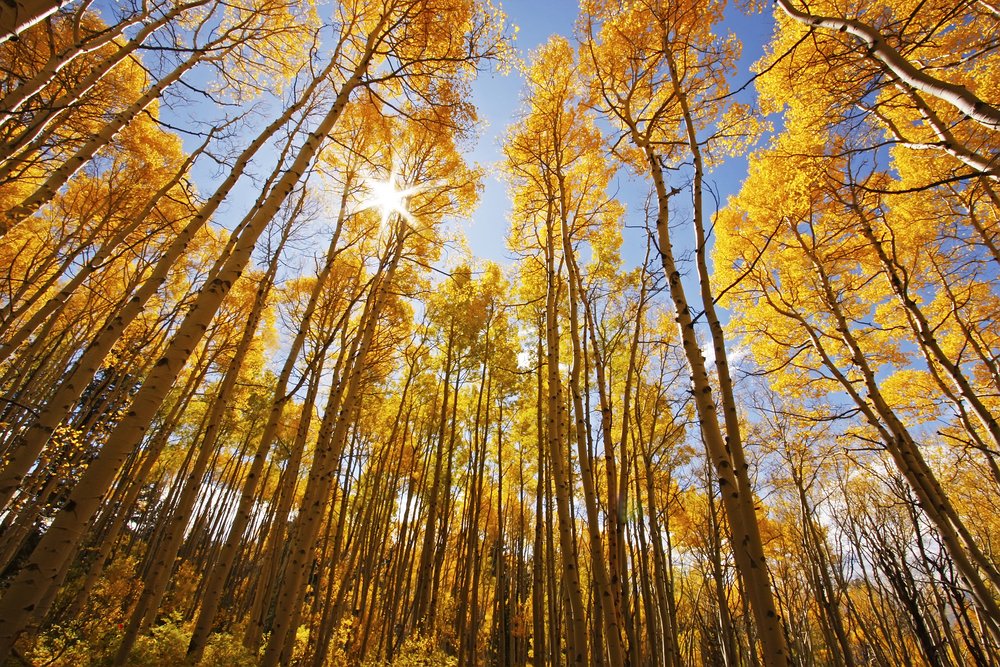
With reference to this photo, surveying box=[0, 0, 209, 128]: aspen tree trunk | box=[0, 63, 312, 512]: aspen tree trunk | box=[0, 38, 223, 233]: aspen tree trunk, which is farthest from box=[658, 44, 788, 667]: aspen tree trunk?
box=[0, 38, 223, 233]: aspen tree trunk

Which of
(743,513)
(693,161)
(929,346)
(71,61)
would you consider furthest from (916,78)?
(71,61)

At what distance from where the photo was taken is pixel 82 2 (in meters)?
3.29

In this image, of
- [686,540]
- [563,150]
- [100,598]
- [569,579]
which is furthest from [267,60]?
[686,540]

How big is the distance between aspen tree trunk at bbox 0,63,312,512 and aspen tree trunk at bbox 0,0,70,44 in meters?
2.54

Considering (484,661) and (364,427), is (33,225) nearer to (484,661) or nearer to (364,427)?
(364,427)

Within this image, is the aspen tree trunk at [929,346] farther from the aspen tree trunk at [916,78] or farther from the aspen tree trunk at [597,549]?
the aspen tree trunk at [597,549]

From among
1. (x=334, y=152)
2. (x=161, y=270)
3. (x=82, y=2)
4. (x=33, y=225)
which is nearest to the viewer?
(x=82, y=2)

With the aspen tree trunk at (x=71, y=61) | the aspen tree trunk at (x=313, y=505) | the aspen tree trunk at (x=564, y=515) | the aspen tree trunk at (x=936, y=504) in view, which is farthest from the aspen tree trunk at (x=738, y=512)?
the aspen tree trunk at (x=71, y=61)

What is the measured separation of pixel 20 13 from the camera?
7.07 feet

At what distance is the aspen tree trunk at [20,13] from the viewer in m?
2.11

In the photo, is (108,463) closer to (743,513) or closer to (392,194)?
(743,513)

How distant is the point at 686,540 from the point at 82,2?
15.2 metres

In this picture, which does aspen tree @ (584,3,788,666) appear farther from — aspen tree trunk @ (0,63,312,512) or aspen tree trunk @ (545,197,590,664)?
aspen tree trunk @ (0,63,312,512)

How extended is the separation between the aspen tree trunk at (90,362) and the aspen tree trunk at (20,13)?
2539 mm
